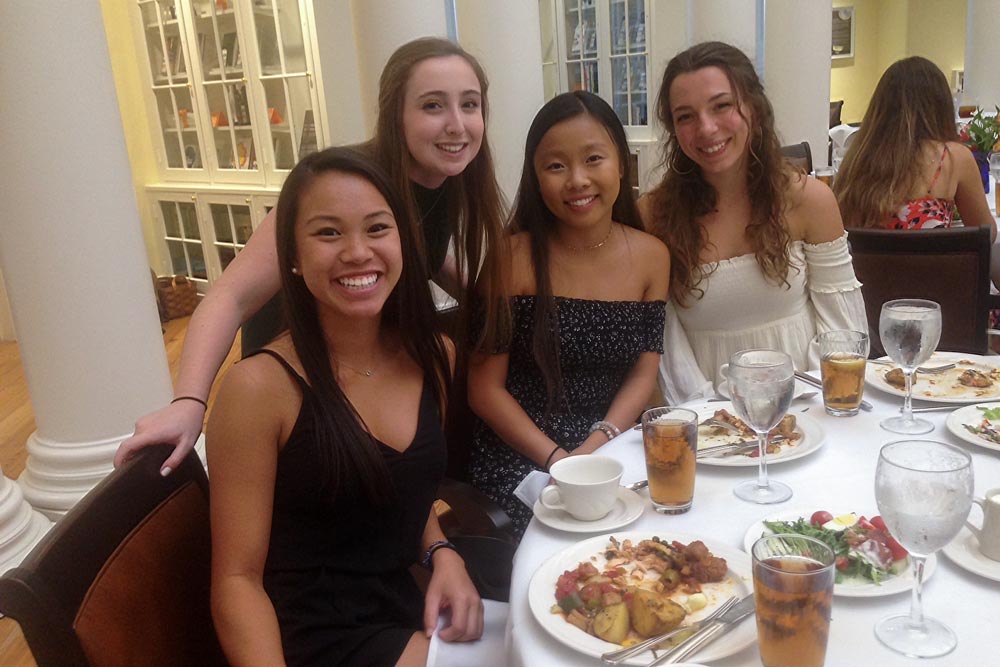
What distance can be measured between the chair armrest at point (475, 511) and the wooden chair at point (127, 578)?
53 centimetres

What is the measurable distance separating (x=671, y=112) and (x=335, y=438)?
1.20 meters

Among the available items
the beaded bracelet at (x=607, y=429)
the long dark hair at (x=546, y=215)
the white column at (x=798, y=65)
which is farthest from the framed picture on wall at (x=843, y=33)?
the beaded bracelet at (x=607, y=429)

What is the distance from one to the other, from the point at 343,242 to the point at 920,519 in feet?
2.88

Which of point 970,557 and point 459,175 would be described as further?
point 459,175

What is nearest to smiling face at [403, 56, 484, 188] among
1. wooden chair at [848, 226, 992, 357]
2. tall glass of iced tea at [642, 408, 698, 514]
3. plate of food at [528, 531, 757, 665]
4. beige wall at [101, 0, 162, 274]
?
tall glass of iced tea at [642, 408, 698, 514]

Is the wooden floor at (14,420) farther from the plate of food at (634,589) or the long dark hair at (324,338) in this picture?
the plate of food at (634,589)

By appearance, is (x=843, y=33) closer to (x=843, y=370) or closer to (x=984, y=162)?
(x=984, y=162)

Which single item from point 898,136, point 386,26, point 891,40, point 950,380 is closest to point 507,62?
point 386,26

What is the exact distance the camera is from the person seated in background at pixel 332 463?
1182mm

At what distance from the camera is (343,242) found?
4.22ft

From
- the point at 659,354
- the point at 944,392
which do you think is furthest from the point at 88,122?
the point at 944,392

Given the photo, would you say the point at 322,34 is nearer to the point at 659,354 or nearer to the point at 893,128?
the point at 893,128

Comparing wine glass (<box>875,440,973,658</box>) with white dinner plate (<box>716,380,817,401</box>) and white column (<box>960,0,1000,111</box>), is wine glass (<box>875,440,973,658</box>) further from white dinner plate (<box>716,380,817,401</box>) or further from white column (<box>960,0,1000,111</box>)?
white column (<box>960,0,1000,111</box>)

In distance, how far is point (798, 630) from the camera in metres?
0.76
